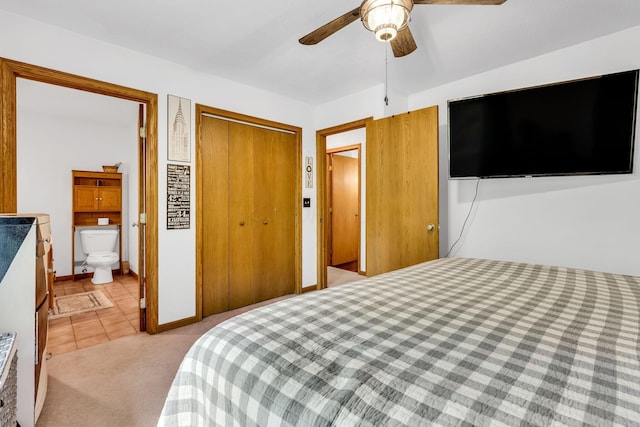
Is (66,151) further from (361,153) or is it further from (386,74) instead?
(386,74)

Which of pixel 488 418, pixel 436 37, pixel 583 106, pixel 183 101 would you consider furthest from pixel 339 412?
pixel 183 101

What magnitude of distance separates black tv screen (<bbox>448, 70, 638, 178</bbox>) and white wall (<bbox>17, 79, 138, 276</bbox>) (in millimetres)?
3754

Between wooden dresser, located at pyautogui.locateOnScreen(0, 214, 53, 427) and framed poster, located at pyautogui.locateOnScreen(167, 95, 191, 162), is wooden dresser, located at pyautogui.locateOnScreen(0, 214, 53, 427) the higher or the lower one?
the lower one

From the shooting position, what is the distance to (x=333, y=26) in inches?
63.4

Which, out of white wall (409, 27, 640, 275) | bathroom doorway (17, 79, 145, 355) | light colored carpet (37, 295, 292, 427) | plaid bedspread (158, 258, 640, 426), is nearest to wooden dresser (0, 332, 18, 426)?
light colored carpet (37, 295, 292, 427)

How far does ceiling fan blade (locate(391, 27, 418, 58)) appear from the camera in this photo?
5.34ft

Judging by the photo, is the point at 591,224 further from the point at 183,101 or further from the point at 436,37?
the point at 183,101

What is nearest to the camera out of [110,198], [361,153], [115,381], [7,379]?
[7,379]

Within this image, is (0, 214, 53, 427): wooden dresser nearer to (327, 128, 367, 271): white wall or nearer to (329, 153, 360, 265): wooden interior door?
(327, 128, 367, 271): white wall

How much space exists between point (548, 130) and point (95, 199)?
547cm

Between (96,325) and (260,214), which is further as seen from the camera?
(260,214)

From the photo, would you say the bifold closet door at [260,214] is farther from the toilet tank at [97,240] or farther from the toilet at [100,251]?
the toilet tank at [97,240]

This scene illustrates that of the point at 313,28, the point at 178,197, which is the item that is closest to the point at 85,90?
the point at 178,197

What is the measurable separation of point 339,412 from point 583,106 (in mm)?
2735
